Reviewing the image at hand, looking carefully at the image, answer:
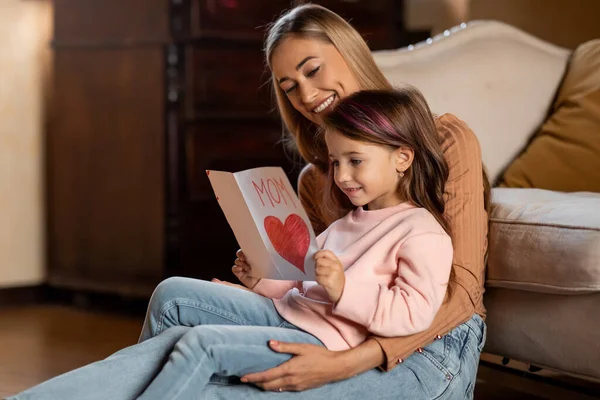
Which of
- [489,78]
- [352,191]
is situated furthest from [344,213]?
[489,78]

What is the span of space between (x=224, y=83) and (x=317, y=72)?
1.29m

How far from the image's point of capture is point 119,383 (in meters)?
1.29

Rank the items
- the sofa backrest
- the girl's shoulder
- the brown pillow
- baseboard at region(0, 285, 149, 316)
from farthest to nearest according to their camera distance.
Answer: baseboard at region(0, 285, 149, 316)
the sofa backrest
the brown pillow
the girl's shoulder

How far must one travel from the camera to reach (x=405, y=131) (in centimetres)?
142

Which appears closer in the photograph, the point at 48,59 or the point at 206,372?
the point at 206,372

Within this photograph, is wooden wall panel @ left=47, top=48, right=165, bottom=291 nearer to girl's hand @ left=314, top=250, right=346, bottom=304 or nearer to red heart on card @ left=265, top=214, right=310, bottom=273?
red heart on card @ left=265, top=214, right=310, bottom=273

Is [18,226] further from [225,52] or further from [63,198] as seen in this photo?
[225,52]

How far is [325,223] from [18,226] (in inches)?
70.6

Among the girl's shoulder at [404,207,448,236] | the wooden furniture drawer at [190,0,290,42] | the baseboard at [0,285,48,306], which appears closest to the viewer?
the girl's shoulder at [404,207,448,236]

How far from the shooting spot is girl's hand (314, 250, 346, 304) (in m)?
1.25

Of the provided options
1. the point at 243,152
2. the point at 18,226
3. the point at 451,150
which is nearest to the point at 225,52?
the point at 243,152

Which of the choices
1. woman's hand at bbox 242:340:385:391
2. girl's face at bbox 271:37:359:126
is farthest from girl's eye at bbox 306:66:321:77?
woman's hand at bbox 242:340:385:391

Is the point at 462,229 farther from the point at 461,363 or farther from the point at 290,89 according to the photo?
the point at 290,89

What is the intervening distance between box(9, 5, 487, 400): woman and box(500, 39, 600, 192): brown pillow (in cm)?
56
